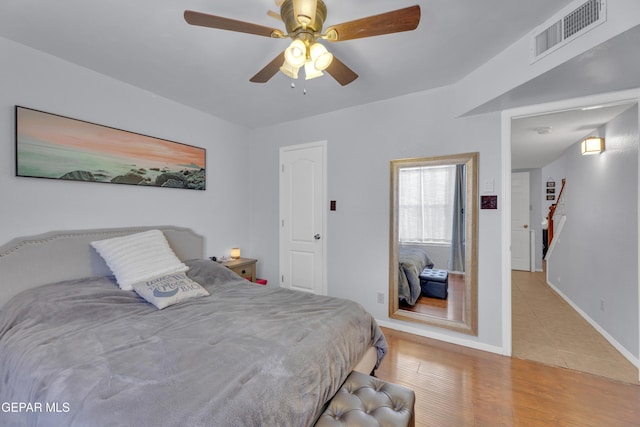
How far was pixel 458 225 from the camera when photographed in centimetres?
279

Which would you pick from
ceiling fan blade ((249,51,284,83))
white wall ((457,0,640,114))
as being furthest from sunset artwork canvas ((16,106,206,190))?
white wall ((457,0,640,114))

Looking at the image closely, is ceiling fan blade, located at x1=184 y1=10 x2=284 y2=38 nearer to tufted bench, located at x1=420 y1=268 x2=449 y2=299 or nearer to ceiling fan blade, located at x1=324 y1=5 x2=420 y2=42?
ceiling fan blade, located at x1=324 y1=5 x2=420 y2=42

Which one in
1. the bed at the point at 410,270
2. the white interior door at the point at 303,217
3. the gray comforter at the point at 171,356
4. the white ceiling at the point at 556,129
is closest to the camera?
the gray comforter at the point at 171,356

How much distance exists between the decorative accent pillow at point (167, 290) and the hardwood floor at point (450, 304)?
2.20 m

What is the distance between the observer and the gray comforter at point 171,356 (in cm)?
98

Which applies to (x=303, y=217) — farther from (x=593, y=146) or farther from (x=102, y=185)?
(x=593, y=146)

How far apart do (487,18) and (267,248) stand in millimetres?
3373

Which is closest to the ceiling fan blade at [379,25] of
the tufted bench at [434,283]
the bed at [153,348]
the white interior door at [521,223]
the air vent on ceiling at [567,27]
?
the air vent on ceiling at [567,27]

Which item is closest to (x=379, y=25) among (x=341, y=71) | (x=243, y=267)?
(x=341, y=71)

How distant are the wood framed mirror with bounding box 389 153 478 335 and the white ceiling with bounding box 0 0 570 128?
0.85 m

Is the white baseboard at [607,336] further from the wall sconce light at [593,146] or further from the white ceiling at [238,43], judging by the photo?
the white ceiling at [238,43]

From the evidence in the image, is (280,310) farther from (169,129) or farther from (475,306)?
(169,129)

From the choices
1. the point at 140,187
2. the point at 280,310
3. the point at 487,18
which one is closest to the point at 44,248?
the point at 140,187

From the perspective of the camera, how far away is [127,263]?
7.06 feet
